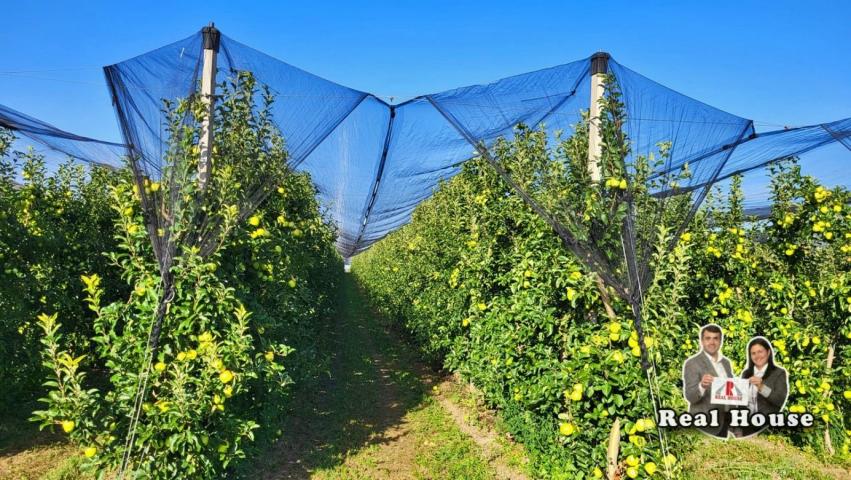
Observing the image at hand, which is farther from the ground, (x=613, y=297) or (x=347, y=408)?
(x=613, y=297)

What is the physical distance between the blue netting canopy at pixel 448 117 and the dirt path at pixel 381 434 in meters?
2.65

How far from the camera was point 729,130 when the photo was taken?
3311mm

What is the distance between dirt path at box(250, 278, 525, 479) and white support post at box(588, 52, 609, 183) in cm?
268

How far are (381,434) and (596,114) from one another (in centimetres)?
382

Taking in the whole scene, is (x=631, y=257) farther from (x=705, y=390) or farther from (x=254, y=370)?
(x=254, y=370)

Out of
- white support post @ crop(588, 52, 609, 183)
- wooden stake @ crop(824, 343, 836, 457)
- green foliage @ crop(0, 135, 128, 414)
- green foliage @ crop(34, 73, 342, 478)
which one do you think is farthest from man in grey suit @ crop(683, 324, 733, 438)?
green foliage @ crop(0, 135, 128, 414)

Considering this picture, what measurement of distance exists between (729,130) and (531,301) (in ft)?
5.85

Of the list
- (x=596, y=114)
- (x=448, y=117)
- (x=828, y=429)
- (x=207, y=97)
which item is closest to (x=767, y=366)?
(x=596, y=114)

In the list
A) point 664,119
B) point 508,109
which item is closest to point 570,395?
point 664,119

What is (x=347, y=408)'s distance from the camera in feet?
19.1

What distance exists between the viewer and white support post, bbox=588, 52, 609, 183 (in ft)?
9.66

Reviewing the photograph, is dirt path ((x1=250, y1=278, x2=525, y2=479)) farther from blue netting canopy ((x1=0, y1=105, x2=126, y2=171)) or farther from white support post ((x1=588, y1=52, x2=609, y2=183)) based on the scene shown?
blue netting canopy ((x1=0, y1=105, x2=126, y2=171))

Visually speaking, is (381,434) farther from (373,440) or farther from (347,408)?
(347,408)

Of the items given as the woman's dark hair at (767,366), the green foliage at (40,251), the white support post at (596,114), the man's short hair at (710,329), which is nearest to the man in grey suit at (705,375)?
the man's short hair at (710,329)
